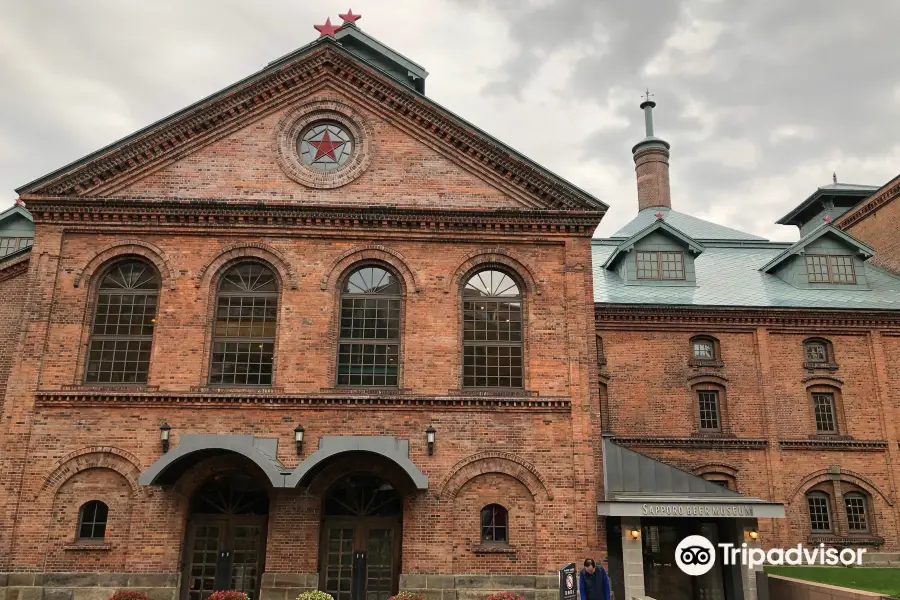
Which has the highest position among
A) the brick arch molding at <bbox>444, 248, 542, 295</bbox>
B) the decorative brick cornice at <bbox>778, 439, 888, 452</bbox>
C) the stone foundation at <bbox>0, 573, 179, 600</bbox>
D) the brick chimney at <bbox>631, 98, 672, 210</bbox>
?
the brick chimney at <bbox>631, 98, 672, 210</bbox>

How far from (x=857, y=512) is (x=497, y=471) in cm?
1322

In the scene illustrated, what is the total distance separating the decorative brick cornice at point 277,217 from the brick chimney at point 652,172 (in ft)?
62.9

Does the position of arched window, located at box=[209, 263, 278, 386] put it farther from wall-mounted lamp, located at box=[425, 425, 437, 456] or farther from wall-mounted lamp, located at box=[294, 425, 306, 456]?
wall-mounted lamp, located at box=[425, 425, 437, 456]

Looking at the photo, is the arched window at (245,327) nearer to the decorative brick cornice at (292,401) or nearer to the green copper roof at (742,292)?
the decorative brick cornice at (292,401)

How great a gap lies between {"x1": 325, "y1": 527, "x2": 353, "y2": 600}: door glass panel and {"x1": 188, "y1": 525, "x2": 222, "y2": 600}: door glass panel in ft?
8.06

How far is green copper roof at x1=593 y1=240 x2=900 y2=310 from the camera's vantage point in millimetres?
23797

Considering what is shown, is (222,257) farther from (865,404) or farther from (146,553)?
(865,404)

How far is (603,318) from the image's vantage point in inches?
917

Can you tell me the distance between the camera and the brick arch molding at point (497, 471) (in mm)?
15961

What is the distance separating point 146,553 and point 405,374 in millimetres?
6649

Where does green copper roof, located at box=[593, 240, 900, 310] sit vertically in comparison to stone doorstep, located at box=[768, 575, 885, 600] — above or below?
above

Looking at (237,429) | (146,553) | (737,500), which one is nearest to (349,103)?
(237,429)

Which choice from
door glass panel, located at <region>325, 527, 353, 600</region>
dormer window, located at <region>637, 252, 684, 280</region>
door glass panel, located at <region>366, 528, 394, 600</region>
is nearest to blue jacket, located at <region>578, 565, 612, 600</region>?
door glass panel, located at <region>366, 528, 394, 600</region>

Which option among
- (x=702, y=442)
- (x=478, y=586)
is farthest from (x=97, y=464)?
(x=702, y=442)
